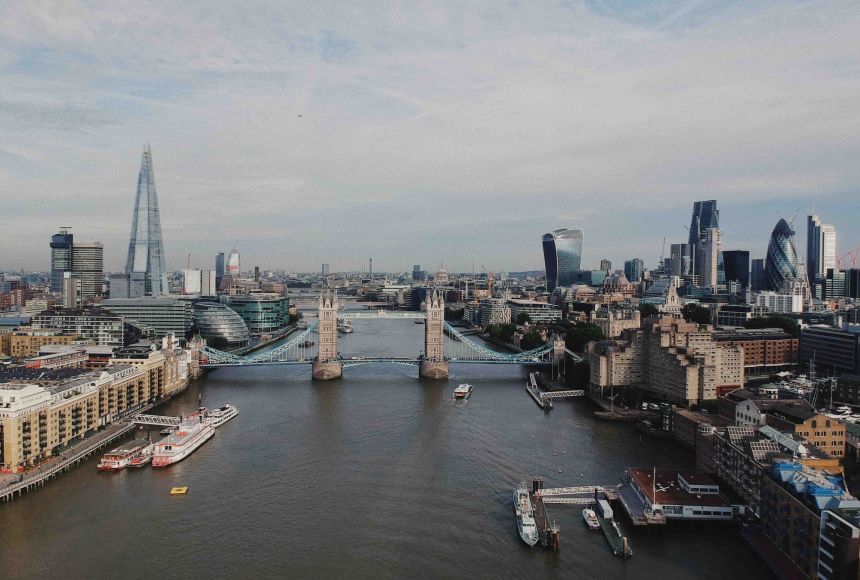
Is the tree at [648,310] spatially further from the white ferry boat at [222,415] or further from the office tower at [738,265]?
the white ferry boat at [222,415]

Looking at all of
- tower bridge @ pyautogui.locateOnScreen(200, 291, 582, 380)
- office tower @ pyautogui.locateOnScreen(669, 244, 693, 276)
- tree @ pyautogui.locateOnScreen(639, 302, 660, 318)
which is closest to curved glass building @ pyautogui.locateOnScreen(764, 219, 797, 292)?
tree @ pyautogui.locateOnScreen(639, 302, 660, 318)

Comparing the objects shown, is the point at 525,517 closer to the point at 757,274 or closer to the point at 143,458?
the point at 143,458

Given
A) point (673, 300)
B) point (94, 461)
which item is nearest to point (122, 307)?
point (94, 461)

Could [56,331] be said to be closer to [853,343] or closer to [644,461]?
[644,461]

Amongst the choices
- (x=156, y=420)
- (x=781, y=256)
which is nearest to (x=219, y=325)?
(x=156, y=420)

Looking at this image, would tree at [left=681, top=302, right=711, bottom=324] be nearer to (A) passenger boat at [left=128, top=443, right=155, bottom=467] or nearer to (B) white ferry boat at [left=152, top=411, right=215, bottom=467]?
(B) white ferry boat at [left=152, top=411, right=215, bottom=467]
